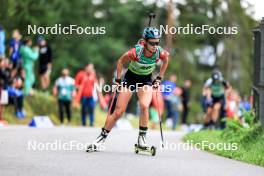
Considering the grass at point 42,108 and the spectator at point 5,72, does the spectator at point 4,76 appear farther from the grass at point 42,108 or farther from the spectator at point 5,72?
the grass at point 42,108

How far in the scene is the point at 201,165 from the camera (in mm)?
12500

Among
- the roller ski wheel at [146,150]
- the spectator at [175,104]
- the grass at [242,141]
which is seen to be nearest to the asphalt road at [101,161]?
the roller ski wheel at [146,150]

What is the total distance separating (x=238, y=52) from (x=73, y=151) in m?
35.7

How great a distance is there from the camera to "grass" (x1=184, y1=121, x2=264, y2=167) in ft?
46.0

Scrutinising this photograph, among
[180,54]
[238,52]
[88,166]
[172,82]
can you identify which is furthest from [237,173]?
[180,54]

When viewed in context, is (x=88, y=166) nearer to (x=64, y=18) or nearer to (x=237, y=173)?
(x=237, y=173)

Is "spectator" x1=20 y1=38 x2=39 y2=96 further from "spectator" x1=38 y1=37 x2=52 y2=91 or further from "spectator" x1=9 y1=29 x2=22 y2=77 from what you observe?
"spectator" x1=38 y1=37 x2=52 y2=91

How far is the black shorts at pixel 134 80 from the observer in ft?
45.6

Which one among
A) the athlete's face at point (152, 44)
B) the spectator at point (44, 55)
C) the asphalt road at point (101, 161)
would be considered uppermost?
the spectator at point (44, 55)

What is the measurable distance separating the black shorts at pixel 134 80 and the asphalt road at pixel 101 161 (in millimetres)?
1097

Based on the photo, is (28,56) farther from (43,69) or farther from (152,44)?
(152,44)

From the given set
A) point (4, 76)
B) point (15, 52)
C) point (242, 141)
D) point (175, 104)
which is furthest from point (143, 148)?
point (175, 104)

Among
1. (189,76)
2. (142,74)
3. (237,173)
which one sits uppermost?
(189,76)

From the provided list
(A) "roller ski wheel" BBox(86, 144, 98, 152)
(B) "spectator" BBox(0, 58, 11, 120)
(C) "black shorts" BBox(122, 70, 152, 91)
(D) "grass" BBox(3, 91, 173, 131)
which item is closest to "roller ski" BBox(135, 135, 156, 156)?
(A) "roller ski wheel" BBox(86, 144, 98, 152)
